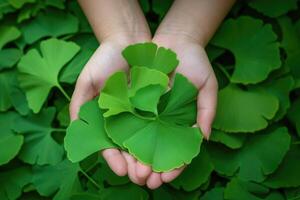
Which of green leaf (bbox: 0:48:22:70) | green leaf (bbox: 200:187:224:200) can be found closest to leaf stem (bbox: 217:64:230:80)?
green leaf (bbox: 200:187:224:200)

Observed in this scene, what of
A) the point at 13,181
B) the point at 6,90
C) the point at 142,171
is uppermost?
the point at 142,171

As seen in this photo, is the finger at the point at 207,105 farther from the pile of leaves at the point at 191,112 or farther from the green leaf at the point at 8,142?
the green leaf at the point at 8,142

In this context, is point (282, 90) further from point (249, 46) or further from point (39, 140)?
point (39, 140)

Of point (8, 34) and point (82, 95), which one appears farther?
point (8, 34)

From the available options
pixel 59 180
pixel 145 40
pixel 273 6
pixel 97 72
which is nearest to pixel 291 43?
pixel 273 6

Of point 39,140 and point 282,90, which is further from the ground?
point 282,90

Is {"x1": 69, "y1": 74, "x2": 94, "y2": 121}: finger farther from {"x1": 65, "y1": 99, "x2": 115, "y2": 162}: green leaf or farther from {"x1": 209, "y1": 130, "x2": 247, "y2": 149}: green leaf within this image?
{"x1": 209, "y1": 130, "x2": 247, "y2": 149}: green leaf
